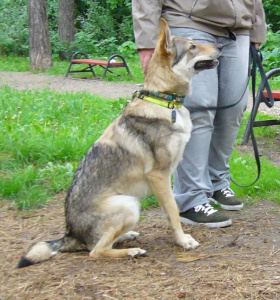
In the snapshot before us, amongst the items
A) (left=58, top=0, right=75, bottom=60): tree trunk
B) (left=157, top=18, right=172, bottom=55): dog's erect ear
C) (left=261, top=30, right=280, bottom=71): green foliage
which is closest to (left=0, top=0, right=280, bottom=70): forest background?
(left=58, top=0, right=75, bottom=60): tree trunk

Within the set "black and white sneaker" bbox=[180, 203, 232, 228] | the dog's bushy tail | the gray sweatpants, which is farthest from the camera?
"black and white sneaker" bbox=[180, 203, 232, 228]

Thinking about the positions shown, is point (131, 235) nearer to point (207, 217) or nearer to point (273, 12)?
point (207, 217)

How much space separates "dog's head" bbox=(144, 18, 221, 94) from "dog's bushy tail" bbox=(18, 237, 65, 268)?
141 cm

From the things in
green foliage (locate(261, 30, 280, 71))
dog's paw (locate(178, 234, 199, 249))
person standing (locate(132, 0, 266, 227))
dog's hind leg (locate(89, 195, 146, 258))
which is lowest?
green foliage (locate(261, 30, 280, 71))

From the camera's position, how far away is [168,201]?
362 centimetres

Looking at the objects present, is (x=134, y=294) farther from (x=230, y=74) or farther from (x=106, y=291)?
(x=230, y=74)

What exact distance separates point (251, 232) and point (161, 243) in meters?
0.73

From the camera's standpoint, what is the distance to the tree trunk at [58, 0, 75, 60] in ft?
65.5

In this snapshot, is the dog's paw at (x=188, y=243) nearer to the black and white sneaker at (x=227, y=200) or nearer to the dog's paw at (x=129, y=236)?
the dog's paw at (x=129, y=236)

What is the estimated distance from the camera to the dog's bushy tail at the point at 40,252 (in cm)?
335

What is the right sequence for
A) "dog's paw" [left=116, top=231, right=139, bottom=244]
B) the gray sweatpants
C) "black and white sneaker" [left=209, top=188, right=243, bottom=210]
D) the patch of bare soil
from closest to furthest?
the patch of bare soil → "dog's paw" [left=116, top=231, right=139, bottom=244] → the gray sweatpants → "black and white sneaker" [left=209, top=188, right=243, bottom=210]

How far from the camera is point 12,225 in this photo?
168 inches

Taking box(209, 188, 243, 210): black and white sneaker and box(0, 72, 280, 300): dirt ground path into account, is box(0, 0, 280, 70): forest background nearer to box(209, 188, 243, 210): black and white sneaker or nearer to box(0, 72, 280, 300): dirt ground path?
box(209, 188, 243, 210): black and white sneaker

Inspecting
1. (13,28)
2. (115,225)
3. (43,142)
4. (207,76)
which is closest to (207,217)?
(115,225)
